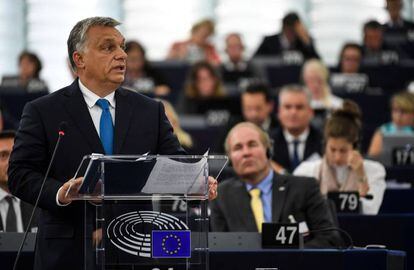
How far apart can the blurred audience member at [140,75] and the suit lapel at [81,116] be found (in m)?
7.54

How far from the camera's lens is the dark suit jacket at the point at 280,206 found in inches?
263

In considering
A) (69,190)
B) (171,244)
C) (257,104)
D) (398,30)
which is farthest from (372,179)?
(398,30)

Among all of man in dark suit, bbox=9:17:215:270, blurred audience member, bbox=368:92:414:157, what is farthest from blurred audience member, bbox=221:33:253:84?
man in dark suit, bbox=9:17:215:270

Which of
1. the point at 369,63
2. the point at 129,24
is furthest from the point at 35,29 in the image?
the point at 369,63

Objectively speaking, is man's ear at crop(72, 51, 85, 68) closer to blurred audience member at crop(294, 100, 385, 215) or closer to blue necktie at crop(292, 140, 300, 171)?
blurred audience member at crop(294, 100, 385, 215)

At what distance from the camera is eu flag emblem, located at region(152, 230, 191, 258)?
4.46m

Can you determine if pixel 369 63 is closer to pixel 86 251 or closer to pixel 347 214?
pixel 347 214

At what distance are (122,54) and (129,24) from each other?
11.9 m

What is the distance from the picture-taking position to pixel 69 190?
438cm

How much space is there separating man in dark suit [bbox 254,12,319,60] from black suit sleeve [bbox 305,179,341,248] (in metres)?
7.51

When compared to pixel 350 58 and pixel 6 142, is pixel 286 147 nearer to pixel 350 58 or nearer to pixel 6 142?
pixel 6 142

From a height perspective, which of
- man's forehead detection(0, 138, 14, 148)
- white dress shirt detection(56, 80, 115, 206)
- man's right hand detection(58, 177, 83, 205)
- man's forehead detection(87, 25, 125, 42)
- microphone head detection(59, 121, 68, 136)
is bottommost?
man's right hand detection(58, 177, 83, 205)

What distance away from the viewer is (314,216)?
665 centimetres

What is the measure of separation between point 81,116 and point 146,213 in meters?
0.56
